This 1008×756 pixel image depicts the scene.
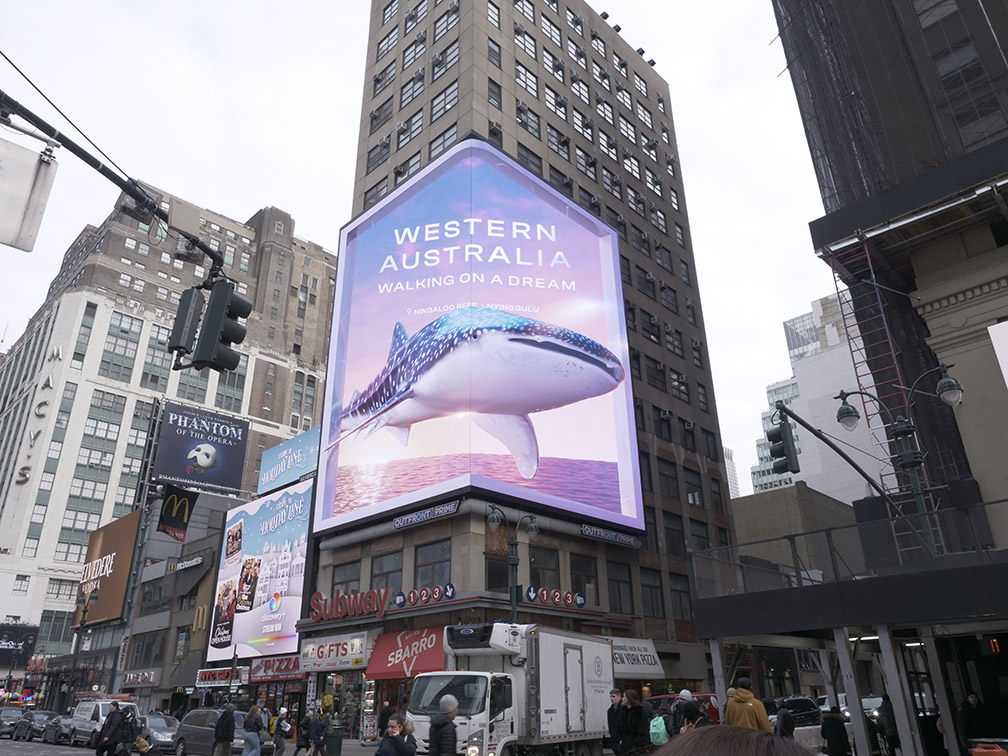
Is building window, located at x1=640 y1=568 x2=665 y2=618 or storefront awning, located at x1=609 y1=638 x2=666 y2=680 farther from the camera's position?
building window, located at x1=640 y1=568 x2=665 y2=618

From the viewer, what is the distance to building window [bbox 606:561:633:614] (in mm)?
38500

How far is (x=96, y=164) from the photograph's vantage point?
8133mm

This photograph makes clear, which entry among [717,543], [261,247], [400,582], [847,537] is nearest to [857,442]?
[717,543]

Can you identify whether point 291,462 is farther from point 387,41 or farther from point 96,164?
point 96,164

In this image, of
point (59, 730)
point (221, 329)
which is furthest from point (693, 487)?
point (221, 329)

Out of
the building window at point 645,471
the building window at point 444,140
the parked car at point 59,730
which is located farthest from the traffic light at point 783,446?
the parked car at point 59,730

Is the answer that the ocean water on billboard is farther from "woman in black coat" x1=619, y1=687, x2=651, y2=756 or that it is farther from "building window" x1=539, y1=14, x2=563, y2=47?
"building window" x1=539, y1=14, x2=563, y2=47

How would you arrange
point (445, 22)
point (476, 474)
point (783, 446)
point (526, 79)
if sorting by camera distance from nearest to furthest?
1. point (783, 446)
2. point (476, 474)
3. point (526, 79)
4. point (445, 22)

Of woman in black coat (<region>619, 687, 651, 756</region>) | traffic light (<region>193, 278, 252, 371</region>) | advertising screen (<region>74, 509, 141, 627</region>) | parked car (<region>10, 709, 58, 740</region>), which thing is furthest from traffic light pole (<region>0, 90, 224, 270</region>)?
advertising screen (<region>74, 509, 141, 627</region>)

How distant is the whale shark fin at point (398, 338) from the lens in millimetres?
38000

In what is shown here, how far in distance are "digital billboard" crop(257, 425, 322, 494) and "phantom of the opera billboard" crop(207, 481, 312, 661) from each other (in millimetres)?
1166

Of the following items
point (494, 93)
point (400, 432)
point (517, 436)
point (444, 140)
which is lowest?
point (517, 436)

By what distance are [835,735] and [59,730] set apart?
110 ft

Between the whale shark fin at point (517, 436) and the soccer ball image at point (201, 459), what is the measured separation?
130ft
